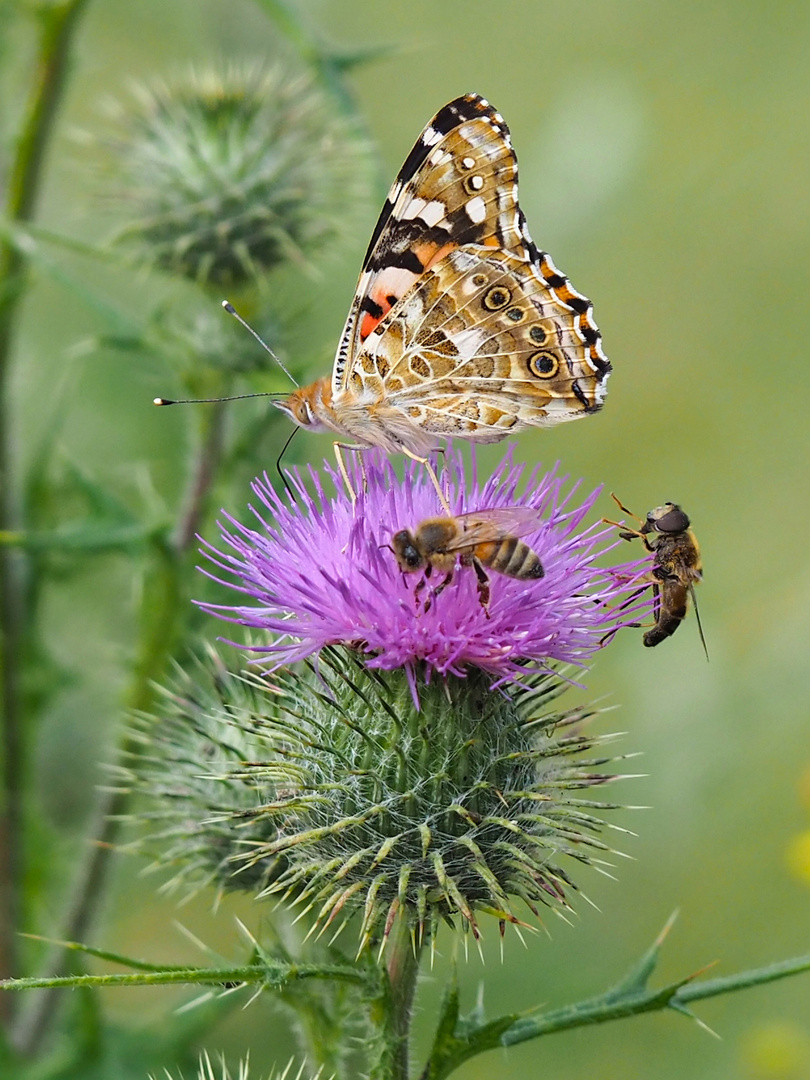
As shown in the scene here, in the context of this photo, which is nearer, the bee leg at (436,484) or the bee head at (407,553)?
the bee head at (407,553)

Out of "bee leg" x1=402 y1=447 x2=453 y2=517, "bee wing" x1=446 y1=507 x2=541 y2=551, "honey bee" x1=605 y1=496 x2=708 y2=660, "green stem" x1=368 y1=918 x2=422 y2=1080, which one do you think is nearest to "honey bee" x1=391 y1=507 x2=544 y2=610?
"bee wing" x1=446 y1=507 x2=541 y2=551

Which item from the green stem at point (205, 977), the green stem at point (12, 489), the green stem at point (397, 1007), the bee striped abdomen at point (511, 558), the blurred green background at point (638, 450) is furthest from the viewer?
the blurred green background at point (638, 450)

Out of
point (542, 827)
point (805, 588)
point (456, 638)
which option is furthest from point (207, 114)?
point (805, 588)

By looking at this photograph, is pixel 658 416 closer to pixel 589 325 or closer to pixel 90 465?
pixel 90 465

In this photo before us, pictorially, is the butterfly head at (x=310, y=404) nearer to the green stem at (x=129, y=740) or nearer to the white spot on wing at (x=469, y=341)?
the white spot on wing at (x=469, y=341)

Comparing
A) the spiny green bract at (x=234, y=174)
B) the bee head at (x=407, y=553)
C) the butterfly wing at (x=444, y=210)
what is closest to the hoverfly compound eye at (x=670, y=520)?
the bee head at (x=407, y=553)

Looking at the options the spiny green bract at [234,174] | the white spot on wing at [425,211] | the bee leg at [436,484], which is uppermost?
the spiny green bract at [234,174]
